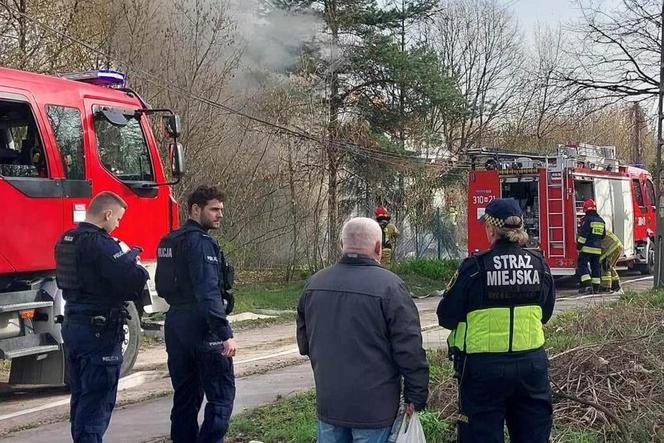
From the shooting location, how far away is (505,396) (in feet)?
12.4

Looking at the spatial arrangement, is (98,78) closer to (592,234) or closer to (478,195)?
(478,195)

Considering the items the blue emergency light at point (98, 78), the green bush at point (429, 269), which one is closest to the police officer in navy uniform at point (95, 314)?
the blue emergency light at point (98, 78)

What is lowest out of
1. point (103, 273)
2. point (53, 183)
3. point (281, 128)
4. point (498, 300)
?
point (498, 300)

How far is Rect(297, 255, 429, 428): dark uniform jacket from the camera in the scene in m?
3.37

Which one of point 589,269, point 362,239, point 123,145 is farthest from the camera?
point 589,269

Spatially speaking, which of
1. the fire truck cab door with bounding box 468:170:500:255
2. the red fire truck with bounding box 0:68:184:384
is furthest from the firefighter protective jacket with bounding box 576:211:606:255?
the red fire truck with bounding box 0:68:184:384

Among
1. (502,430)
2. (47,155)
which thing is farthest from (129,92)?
(502,430)

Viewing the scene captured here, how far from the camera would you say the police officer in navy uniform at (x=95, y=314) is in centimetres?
455

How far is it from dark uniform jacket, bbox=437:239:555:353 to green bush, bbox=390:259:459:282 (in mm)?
13965

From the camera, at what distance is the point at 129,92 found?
8516mm

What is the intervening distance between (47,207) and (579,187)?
11706 millimetres

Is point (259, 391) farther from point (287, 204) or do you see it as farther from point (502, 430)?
point (287, 204)

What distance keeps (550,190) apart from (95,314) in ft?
40.2

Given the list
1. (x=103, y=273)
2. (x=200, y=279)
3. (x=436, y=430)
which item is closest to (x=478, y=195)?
(x=436, y=430)
